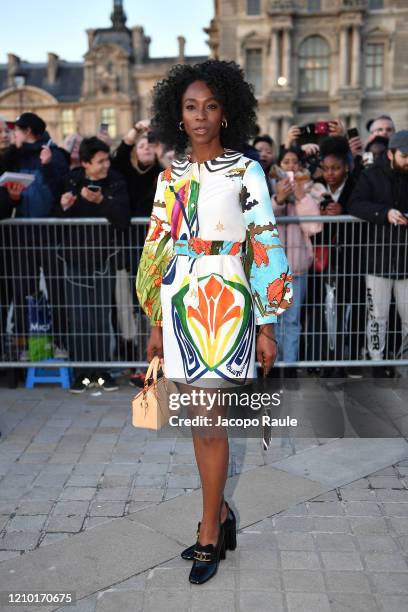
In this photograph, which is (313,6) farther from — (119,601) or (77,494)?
(119,601)

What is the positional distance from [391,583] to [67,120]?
56.2 m

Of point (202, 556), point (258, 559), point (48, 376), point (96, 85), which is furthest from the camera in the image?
point (96, 85)

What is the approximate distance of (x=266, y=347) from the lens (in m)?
2.80

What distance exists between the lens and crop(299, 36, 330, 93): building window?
41.8 m

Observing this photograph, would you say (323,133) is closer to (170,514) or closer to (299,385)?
(299,385)

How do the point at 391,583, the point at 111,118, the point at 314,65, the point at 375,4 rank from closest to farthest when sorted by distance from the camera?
the point at 391,583 < the point at 375,4 < the point at 314,65 < the point at 111,118

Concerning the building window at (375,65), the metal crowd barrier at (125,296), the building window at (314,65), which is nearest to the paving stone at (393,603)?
the metal crowd barrier at (125,296)

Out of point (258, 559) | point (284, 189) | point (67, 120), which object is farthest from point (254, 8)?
point (258, 559)

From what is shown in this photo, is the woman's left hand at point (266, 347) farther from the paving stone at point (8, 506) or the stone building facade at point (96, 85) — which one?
the stone building facade at point (96, 85)

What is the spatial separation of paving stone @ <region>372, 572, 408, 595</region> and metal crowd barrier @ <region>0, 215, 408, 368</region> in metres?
2.90

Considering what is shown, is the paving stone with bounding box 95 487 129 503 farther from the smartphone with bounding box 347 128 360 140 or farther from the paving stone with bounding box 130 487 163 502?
the smartphone with bounding box 347 128 360 140

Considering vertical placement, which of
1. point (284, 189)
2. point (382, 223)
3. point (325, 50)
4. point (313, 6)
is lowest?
point (382, 223)

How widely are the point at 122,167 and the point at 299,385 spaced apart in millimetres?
2869

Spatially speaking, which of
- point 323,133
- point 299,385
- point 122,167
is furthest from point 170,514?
point 323,133
